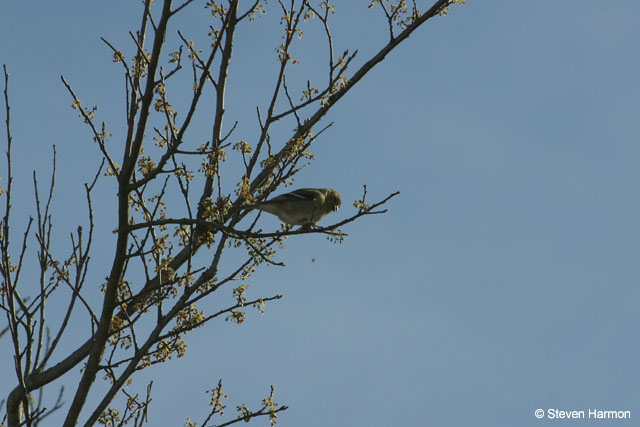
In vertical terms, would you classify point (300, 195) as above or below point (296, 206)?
above

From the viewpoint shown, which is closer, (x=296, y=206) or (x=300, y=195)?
(x=296, y=206)

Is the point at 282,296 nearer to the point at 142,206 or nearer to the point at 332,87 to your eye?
the point at 142,206

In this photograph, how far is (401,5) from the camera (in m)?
8.27

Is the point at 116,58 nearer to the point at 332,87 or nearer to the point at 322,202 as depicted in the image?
the point at 332,87

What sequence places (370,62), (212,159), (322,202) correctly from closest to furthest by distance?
(212,159) < (370,62) < (322,202)

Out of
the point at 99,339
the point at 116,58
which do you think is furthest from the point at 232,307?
the point at 116,58

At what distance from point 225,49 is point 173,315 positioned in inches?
128

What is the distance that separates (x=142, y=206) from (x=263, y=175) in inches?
45.6

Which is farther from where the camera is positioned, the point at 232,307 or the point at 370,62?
the point at 370,62

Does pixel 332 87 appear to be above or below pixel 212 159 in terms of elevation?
above

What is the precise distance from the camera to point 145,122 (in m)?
5.43

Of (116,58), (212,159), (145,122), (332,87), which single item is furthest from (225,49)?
(145,122)

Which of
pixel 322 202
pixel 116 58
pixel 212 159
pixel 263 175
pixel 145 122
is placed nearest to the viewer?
pixel 145 122

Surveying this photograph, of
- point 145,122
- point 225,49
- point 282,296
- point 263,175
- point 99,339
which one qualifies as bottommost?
point 99,339
